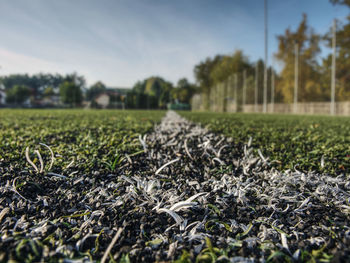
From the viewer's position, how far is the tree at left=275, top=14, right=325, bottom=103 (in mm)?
17413

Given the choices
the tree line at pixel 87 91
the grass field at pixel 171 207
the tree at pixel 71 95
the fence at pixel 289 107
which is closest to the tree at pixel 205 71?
the tree line at pixel 87 91

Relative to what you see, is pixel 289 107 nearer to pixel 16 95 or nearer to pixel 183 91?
pixel 183 91

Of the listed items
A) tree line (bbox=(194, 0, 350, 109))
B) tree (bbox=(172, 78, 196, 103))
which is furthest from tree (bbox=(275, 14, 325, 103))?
tree (bbox=(172, 78, 196, 103))

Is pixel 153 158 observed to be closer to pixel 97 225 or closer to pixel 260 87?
pixel 97 225

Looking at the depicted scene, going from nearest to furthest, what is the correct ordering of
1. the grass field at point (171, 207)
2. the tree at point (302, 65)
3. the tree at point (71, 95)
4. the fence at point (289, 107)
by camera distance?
the grass field at point (171, 207)
the fence at point (289, 107)
the tree at point (302, 65)
the tree at point (71, 95)

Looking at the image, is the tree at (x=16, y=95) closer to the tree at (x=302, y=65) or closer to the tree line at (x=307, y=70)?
the tree line at (x=307, y=70)

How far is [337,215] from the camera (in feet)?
2.28

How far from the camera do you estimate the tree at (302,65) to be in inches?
686

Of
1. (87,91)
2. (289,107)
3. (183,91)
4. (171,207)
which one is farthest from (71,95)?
(171,207)

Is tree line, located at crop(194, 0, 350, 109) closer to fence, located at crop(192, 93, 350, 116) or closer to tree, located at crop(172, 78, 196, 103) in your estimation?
fence, located at crop(192, 93, 350, 116)

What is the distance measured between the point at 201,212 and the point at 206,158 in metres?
0.53

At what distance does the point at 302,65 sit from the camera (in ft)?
62.0

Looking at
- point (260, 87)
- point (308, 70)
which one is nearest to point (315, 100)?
point (308, 70)

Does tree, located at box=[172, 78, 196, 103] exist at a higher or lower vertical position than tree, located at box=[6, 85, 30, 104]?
higher
